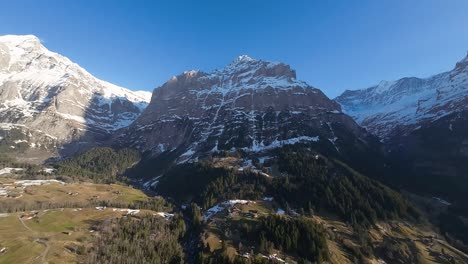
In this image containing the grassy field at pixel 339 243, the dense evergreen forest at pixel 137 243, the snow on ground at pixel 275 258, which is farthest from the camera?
the grassy field at pixel 339 243

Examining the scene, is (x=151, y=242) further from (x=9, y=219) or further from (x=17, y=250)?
(x=9, y=219)

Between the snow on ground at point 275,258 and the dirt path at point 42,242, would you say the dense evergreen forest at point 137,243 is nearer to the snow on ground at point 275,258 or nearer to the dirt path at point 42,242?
the dirt path at point 42,242

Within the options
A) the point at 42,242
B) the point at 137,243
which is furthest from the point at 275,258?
the point at 42,242

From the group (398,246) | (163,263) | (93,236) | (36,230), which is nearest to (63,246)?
(93,236)

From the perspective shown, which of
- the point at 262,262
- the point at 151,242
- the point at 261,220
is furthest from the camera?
the point at 261,220

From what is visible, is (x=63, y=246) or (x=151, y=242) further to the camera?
(x=151, y=242)

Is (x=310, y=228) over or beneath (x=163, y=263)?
over

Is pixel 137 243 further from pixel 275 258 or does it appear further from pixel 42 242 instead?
pixel 275 258

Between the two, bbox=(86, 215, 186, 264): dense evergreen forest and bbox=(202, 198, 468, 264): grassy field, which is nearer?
bbox=(86, 215, 186, 264): dense evergreen forest

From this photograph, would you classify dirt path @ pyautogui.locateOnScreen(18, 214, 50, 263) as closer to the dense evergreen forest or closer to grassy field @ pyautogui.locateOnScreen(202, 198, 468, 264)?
the dense evergreen forest

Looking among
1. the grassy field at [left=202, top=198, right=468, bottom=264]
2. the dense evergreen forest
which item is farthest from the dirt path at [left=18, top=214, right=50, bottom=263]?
the grassy field at [left=202, top=198, right=468, bottom=264]

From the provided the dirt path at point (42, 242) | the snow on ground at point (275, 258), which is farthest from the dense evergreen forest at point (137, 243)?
the snow on ground at point (275, 258)
